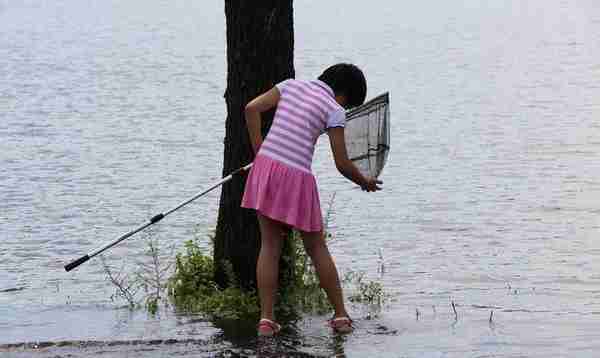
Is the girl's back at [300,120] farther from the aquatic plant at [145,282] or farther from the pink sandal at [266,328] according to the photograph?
the aquatic plant at [145,282]

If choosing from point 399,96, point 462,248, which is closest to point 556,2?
point 399,96

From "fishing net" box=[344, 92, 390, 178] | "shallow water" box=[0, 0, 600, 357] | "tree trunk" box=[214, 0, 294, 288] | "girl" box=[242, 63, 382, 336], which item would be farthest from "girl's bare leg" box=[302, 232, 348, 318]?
"tree trunk" box=[214, 0, 294, 288]

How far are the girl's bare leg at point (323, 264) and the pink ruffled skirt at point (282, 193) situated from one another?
19 cm

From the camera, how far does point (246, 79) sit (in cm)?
828

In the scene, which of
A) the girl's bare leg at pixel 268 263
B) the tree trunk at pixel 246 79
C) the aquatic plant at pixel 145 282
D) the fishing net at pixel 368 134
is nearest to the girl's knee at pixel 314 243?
the girl's bare leg at pixel 268 263

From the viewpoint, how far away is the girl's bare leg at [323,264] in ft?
Answer: 25.3

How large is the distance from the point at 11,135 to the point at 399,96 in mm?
6944

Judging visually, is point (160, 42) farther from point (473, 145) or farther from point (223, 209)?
point (223, 209)

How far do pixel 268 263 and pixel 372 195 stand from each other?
22.2 feet

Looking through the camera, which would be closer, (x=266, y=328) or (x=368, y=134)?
(x=266, y=328)

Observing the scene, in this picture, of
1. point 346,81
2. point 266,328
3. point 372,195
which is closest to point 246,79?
point 346,81

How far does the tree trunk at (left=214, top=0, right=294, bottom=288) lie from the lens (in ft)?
27.0

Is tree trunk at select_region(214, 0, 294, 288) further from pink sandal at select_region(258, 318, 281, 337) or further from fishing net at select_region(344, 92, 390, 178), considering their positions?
pink sandal at select_region(258, 318, 281, 337)

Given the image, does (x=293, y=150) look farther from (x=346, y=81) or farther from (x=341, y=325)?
(x=341, y=325)
